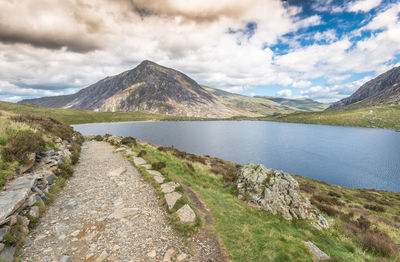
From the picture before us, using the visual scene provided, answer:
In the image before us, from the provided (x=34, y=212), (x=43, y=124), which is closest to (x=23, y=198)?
(x=34, y=212)

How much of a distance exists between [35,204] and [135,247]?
249 inches

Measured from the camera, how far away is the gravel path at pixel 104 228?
6379mm

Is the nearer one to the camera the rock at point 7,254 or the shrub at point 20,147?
the rock at point 7,254

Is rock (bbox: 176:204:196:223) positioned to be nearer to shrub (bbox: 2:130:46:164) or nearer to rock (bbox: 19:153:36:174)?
rock (bbox: 19:153:36:174)

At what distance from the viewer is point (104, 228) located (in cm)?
786

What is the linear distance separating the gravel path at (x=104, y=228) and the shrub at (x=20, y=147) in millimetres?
3596

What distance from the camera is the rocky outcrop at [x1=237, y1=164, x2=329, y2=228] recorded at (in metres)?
13.8

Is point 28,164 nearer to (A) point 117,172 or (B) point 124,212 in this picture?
(A) point 117,172

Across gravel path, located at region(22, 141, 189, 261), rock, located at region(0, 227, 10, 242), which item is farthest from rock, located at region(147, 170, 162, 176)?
rock, located at region(0, 227, 10, 242)

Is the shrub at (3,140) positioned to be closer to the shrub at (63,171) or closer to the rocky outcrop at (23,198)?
the rocky outcrop at (23,198)

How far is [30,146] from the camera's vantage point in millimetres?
13102

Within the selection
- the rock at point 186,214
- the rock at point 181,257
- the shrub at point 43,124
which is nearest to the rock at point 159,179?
the rock at point 186,214

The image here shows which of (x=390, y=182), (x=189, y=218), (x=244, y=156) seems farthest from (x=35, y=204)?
(x=390, y=182)

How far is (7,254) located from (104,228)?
3034 mm
